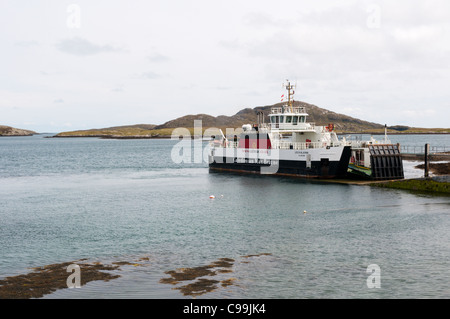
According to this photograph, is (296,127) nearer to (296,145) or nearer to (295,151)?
(296,145)

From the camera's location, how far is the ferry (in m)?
52.1

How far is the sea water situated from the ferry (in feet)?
11.9

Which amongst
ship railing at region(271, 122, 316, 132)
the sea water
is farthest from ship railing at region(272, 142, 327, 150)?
the sea water

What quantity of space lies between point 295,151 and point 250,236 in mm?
29652

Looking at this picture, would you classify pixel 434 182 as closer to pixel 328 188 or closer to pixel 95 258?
pixel 328 188

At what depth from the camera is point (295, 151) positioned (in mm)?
55719

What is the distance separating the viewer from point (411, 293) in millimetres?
17797

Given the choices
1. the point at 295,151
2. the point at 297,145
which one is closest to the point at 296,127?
the point at 297,145

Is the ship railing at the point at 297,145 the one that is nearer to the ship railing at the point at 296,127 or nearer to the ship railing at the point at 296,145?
the ship railing at the point at 296,145

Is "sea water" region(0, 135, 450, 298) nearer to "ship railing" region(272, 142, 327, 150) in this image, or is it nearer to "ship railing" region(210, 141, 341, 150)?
"ship railing" region(210, 141, 341, 150)
